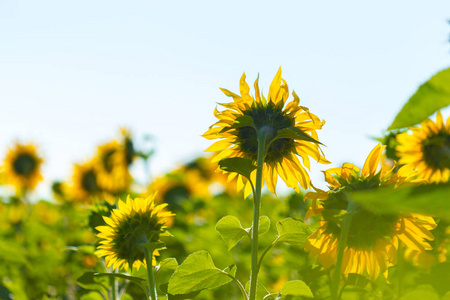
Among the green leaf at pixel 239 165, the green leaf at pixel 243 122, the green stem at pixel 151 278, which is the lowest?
the green stem at pixel 151 278

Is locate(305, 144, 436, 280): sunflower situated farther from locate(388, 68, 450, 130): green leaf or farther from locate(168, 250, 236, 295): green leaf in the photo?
locate(388, 68, 450, 130): green leaf

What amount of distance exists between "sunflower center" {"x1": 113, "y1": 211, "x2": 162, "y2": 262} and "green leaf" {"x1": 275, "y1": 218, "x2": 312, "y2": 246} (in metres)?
0.43

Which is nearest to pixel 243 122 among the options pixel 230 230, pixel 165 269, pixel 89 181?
pixel 230 230

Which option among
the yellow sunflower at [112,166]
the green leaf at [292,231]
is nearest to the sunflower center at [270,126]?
the green leaf at [292,231]

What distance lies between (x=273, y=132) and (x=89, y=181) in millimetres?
4952

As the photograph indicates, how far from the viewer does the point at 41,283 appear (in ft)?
11.2

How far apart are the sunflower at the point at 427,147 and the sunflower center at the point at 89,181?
13.9 feet

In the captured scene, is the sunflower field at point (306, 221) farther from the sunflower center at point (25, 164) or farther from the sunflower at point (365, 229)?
the sunflower center at point (25, 164)

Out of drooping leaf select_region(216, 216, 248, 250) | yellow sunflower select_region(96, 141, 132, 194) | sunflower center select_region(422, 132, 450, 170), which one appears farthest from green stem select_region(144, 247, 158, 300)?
yellow sunflower select_region(96, 141, 132, 194)

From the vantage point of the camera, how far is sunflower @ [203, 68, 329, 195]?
1.42 meters

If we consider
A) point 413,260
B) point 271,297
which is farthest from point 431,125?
point 271,297

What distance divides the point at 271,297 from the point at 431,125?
162 cm

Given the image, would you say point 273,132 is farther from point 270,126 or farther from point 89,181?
point 89,181

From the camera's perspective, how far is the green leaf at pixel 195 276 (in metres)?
1.13
